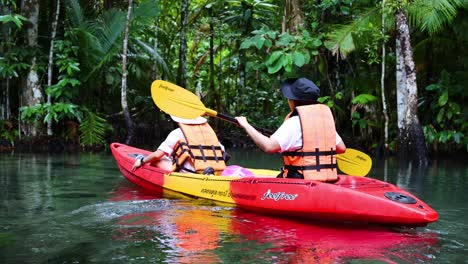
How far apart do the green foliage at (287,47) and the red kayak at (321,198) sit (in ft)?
15.7

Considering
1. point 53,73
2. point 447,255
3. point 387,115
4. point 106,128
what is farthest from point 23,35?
point 447,255

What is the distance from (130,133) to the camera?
11.9m

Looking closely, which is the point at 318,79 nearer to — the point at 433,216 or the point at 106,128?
the point at 106,128

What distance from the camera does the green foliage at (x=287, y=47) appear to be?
10.3 meters

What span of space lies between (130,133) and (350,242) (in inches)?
328

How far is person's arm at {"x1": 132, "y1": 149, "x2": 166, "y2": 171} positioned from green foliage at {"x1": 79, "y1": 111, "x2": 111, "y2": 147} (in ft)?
16.3

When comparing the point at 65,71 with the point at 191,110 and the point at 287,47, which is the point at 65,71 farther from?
the point at 191,110

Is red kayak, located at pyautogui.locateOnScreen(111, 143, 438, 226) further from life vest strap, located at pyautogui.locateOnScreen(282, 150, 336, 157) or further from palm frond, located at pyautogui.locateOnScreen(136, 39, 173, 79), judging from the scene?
palm frond, located at pyautogui.locateOnScreen(136, 39, 173, 79)

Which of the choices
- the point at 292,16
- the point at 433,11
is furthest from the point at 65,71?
the point at 433,11

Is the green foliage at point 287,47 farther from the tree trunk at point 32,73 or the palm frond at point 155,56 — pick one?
the tree trunk at point 32,73

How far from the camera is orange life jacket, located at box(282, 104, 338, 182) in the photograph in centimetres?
471

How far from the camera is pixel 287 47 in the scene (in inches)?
420

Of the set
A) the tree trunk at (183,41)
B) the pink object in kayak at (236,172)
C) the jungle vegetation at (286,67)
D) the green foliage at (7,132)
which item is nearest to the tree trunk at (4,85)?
the jungle vegetation at (286,67)

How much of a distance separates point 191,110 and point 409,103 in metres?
5.12
